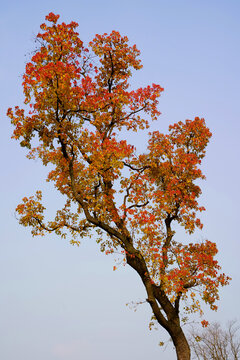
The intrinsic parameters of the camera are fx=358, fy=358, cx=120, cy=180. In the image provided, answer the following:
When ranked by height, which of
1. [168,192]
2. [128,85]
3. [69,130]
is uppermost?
[128,85]

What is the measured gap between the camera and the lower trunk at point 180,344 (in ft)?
44.7

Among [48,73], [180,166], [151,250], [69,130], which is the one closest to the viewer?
[48,73]

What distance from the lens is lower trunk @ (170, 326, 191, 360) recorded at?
44.7 ft

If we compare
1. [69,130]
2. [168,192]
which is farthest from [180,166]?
[69,130]

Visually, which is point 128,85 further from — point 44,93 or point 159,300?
Result: point 159,300

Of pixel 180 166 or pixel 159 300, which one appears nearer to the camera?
pixel 159 300

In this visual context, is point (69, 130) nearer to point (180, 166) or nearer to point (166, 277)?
point (180, 166)

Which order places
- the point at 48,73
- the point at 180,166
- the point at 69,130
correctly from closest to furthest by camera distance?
the point at 48,73 → the point at 69,130 → the point at 180,166

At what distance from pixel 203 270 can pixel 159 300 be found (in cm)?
212

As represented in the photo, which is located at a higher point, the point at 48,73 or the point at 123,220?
the point at 48,73

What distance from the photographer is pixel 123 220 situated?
14555 mm

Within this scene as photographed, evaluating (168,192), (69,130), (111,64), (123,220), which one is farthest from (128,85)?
(123,220)

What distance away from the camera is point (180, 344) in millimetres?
13820

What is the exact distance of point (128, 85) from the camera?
16656 millimetres
